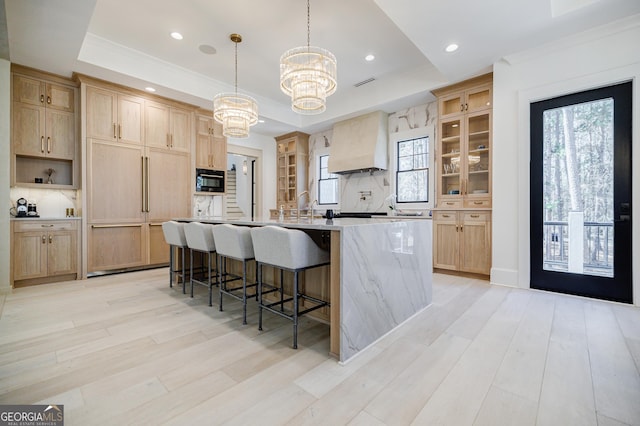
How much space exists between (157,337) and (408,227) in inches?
87.3

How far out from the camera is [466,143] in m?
4.17

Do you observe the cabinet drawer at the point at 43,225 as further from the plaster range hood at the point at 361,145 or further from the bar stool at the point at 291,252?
the plaster range hood at the point at 361,145

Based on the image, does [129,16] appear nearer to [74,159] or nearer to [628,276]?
[74,159]

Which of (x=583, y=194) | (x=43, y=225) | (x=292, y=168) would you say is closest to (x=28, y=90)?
(x=43, y=225)

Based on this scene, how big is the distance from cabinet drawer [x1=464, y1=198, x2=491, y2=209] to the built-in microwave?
4366 millimetres

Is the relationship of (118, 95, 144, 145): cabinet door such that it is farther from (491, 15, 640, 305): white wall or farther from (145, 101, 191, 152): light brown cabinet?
(491, 15, 640, 305): white wall

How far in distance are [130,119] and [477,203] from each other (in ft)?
17.7

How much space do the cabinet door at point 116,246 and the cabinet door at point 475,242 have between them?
493 cm

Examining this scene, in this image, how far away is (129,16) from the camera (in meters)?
3.28

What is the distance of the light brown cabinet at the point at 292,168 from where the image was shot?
22.6 ft

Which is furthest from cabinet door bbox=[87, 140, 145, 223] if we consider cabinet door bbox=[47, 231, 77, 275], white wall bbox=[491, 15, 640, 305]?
white wall bbox=[491, 15, 640, 305]

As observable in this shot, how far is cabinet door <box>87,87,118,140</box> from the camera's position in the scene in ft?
13.1

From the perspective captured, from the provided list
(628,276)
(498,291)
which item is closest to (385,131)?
(498,291)

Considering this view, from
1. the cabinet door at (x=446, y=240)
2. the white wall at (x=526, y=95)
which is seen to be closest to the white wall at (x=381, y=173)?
the cabinet door at (x=446, y=240)
